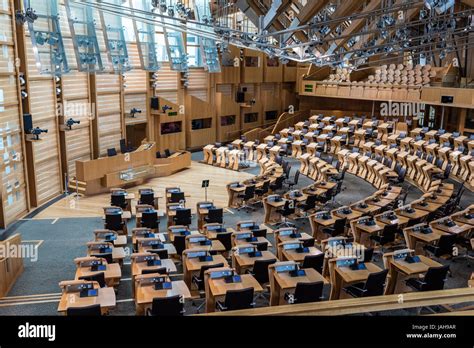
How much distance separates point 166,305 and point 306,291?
2.34 m

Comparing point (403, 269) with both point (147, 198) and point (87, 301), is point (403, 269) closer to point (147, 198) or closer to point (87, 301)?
point (87, 301)

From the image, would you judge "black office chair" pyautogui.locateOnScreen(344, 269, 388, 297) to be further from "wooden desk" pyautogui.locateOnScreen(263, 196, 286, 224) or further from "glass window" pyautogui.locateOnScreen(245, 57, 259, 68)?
"glass window" pyautogui.locateOnScreen(245, 57, 259, 68)

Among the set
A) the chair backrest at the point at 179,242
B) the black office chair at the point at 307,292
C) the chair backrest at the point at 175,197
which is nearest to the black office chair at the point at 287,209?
the chair backrest at the point at 175,197

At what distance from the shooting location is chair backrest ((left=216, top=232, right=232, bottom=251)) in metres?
11.5

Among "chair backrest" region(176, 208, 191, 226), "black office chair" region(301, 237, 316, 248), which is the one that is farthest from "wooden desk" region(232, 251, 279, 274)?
"chair backrest" region(176, 208, 191, 226)

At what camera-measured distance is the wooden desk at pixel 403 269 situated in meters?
9.35

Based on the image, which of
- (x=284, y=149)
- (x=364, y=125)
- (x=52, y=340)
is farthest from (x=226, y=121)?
(x=52, y=340)

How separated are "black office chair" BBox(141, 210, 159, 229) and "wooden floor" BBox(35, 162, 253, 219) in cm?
314

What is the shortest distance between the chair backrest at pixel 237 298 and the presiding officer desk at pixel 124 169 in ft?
37.3

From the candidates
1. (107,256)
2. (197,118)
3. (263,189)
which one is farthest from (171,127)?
(107,256)

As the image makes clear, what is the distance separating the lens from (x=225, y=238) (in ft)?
37.8

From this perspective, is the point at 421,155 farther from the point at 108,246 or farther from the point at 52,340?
the point at 52,340

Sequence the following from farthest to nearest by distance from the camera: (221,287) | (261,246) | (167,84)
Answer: (167,84), (261,246), (221,287)

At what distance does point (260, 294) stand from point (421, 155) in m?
12.6
